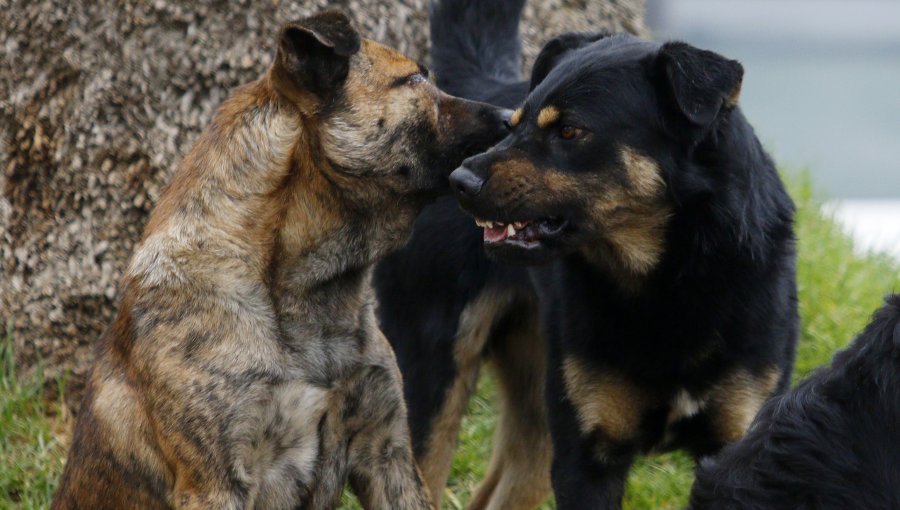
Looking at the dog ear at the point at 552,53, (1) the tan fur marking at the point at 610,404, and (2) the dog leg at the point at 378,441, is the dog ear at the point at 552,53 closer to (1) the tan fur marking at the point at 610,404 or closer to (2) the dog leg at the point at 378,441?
(1) the tan fur marking at the point at 610,404

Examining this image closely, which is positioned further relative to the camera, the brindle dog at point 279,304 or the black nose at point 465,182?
the black nose at point 465,182

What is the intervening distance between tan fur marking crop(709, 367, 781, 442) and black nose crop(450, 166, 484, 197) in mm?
1149

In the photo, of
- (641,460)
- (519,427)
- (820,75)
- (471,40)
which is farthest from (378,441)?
(820,75)

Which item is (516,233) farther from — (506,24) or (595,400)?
(506,24)

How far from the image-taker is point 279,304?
3.86m

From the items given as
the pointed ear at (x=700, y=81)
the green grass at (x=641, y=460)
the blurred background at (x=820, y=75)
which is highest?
the pointed ear at (x=700, y=81)

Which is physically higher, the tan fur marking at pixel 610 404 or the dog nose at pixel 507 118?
the dog nose at pixel 507 118

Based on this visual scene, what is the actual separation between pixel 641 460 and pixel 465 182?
2.16m

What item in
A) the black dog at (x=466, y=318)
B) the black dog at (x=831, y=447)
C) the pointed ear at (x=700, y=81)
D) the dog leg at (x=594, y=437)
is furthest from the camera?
the black dog at (x=466, y=318)

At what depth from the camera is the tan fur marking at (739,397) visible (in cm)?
425

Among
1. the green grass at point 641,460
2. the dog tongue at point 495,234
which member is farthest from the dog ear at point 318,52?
the green grass at point 641,460

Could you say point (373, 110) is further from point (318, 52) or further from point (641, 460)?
point (641, 460)

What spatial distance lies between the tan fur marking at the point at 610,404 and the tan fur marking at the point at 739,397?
0.25m

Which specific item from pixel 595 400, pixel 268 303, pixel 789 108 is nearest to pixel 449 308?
pixel 595 400
